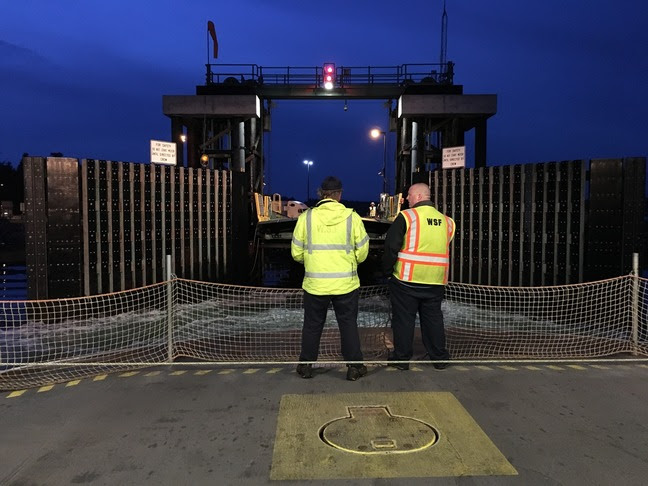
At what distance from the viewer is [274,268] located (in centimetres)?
2869

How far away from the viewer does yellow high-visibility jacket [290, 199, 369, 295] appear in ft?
14.2

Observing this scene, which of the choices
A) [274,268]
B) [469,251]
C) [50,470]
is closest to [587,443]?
[50,470]

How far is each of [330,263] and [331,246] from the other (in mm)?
159

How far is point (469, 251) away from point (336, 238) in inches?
315

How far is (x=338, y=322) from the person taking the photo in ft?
14.6

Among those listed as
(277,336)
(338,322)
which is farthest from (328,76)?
(338,322)

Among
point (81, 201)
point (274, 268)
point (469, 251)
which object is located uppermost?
point (81, 201)

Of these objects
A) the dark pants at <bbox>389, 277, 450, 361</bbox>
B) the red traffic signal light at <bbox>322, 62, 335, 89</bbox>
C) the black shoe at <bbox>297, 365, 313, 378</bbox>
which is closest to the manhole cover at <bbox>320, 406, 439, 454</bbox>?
the black shoe at <bbox>297, 365, 313, 378</bbox>

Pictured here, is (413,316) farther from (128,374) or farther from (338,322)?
(128,374)

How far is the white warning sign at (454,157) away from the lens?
41.9 feet

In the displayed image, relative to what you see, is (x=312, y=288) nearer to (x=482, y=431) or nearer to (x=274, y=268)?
(x=482, y=431)

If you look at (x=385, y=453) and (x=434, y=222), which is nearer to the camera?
(x=385, y=453)

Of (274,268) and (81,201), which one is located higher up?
(81,201)

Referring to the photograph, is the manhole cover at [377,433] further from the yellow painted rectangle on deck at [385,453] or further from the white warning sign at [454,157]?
the white warning sign at [454,157]
